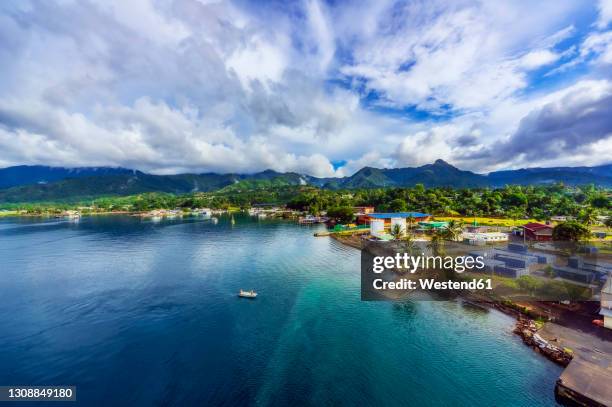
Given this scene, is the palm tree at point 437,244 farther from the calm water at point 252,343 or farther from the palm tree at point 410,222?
the palm tree at point 410,222

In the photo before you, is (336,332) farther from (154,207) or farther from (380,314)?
(154,207)

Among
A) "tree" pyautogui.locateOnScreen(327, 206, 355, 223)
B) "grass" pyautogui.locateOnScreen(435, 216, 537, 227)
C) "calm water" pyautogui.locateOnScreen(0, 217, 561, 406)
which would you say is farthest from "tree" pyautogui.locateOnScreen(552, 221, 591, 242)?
"tree" pyautogui.locateOnScreen(327, 206, 355, 223)

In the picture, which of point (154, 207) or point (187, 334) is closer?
point (187, 334)

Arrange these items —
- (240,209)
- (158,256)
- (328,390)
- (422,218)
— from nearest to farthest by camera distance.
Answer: (328,390), (158,256), (422,218), (240,209)

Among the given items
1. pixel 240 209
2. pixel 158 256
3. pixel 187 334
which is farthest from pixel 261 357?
Result: pixel 240 209

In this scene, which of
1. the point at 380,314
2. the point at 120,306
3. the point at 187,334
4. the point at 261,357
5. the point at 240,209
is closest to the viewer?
the point at 261,357

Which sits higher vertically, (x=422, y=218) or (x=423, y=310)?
(x=422, y=218)

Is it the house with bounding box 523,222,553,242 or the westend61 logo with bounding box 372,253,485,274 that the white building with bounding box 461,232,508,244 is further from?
the westend61 logo with bounding box 372,253,485,274
